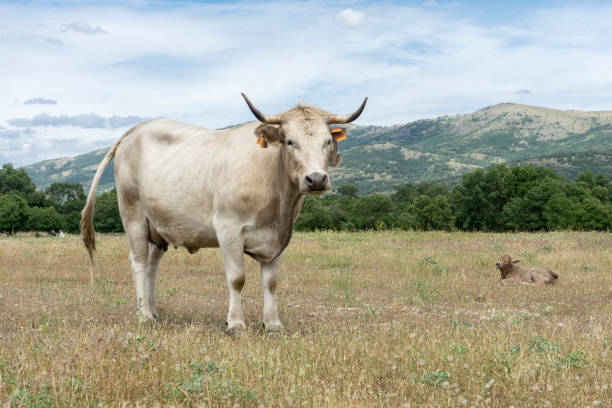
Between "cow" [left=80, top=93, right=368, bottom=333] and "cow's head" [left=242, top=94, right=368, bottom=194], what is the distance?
1 cm

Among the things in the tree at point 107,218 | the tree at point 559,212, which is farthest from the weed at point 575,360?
the tree at point 107,218

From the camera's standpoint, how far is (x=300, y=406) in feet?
14.5

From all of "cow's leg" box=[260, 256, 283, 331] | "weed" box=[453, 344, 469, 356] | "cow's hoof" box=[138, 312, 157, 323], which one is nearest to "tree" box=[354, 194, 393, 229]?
"cow's hoof" box=[138, 312, 157, 323]

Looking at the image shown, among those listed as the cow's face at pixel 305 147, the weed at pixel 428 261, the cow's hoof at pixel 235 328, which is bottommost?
the weed at pixel 428 261

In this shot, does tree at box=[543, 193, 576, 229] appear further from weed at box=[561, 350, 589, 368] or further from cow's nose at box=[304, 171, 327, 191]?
cow's nose at box=[304, 171, 327, 191]

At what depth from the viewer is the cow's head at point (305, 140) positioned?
6.70m

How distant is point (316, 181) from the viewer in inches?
258

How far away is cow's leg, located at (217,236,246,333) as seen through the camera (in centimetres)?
759

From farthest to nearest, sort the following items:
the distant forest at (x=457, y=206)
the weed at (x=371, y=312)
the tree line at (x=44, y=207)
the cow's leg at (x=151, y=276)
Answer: the tree line at (x=44, y=207) → the distant forest at (x=457, y=206) → the weed at (x=371, y=312) → the cow's leg at (x=151, y=276)

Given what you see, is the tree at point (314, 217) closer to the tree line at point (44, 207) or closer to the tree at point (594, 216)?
the tree line at point (44, 207)

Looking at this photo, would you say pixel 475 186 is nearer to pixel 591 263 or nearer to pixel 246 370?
pixel 591 263

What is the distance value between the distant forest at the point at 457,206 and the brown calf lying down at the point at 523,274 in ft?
168

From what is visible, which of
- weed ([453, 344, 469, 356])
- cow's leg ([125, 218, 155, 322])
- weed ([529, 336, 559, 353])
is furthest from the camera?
cow's leg ([125, 218, 155, 322])

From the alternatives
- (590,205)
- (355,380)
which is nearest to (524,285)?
(355,380)
